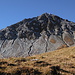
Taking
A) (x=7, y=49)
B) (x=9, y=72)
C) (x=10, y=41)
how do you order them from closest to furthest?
(x=9, y=72), (x=7, y=49), (x=10, y=41)

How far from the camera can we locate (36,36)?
432 feet

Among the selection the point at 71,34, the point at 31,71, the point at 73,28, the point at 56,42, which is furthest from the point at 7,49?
the point at 31,71

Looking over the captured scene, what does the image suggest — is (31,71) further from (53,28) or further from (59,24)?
(59,24)

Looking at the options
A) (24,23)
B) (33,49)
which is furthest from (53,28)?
(33,49)

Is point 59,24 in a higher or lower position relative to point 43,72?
higher

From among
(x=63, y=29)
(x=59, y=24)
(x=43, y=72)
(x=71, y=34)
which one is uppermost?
(x=59, y=24)

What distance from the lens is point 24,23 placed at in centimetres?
A: 16000

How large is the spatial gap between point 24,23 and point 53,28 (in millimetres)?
36722

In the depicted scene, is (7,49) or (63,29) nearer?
(7,49)

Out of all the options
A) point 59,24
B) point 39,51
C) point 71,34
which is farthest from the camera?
point 59,24

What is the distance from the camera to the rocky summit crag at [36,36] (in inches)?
4215

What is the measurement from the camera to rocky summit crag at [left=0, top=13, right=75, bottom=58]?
107062 mm

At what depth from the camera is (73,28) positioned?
150 metres

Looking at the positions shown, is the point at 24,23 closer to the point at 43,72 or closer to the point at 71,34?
the point at 71,34
